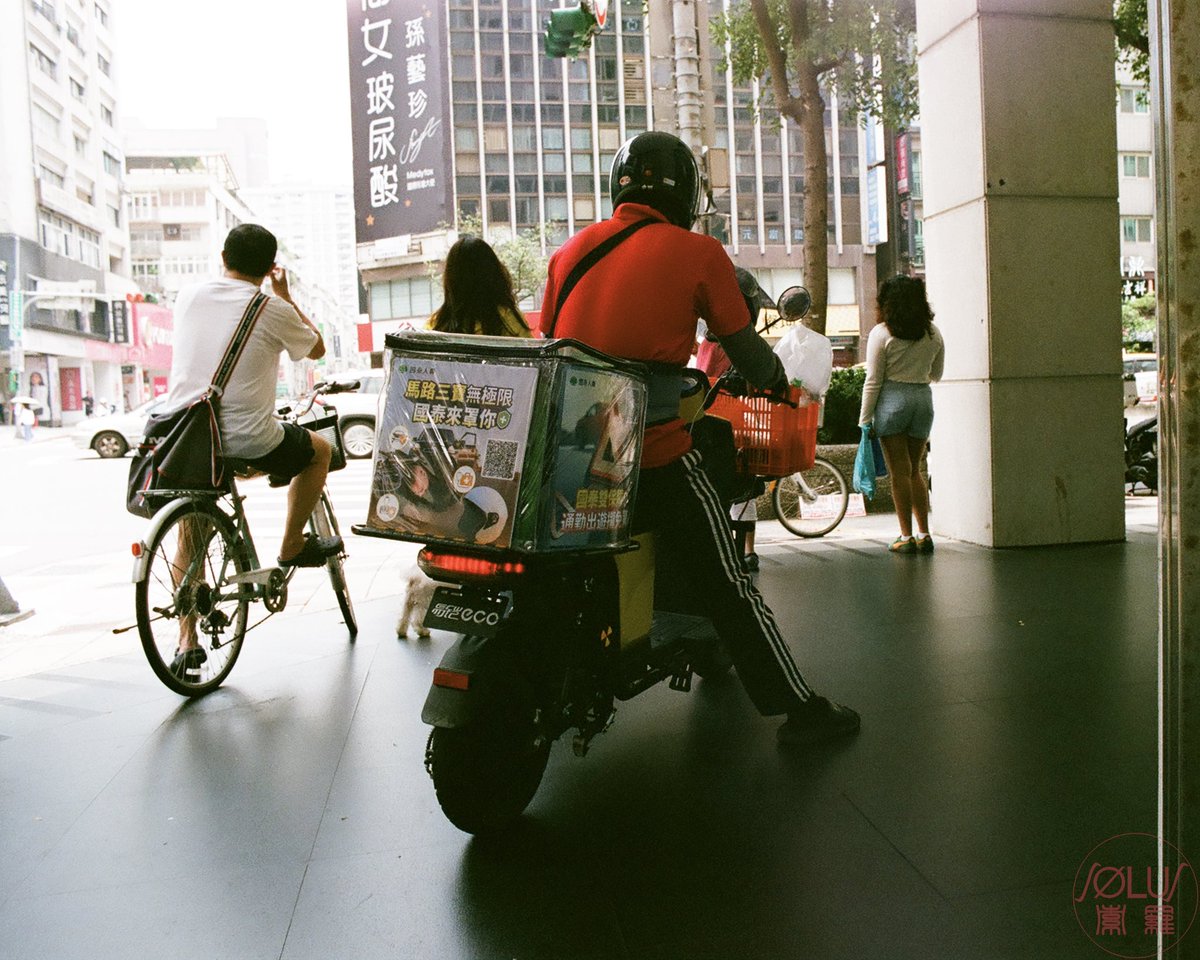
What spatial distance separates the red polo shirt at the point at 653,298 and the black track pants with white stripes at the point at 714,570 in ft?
0.33

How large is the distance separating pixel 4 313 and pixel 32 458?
1095 inches

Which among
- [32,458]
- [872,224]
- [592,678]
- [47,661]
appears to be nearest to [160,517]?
[47,661]

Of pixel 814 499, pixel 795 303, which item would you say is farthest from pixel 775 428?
pixel 814 499

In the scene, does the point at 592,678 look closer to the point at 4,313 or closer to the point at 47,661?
the point at 47,661

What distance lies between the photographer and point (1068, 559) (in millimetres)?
6648

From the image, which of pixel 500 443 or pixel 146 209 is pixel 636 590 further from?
pixel 146 209

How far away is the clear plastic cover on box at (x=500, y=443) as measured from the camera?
8.85 ft

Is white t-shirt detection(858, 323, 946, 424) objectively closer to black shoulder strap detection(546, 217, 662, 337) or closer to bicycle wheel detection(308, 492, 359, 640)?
bicycle wheel detection(308, 492, 359, 640)

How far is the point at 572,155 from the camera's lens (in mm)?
64562

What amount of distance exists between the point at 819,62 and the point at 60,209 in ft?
180

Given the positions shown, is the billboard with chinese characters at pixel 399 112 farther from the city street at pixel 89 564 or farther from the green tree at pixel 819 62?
the green tree at pixel 819 62

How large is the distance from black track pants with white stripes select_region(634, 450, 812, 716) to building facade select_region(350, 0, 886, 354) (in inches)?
2201

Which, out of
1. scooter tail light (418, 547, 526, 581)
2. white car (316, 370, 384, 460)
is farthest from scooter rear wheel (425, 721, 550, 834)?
white car (316, 370, 384, 460)

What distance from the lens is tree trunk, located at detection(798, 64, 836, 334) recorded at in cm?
1255
